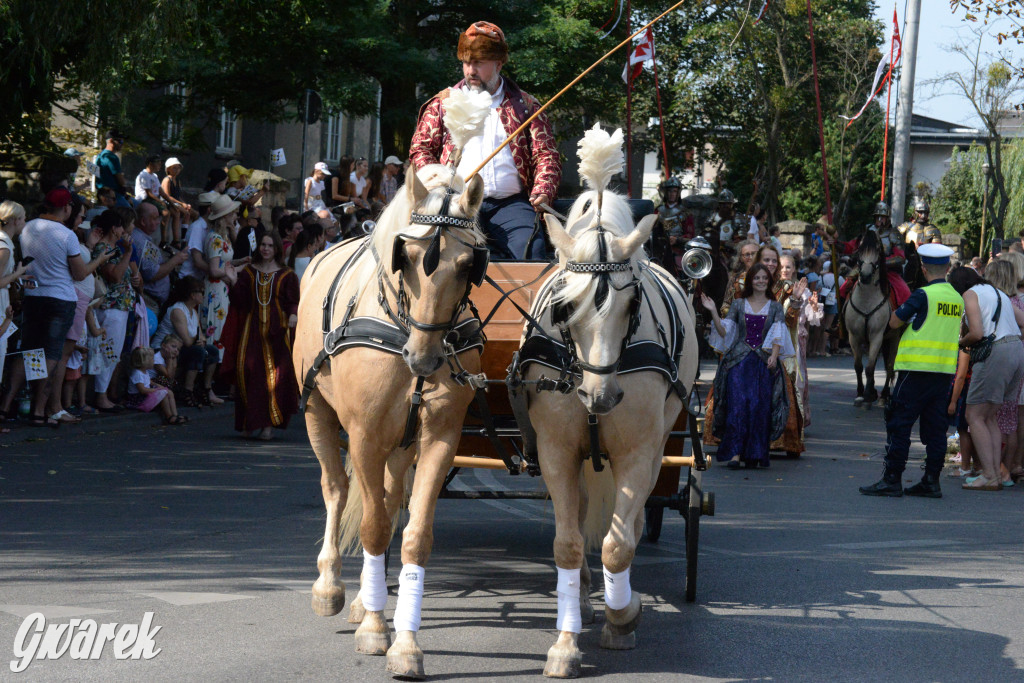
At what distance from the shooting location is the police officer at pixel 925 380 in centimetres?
1053

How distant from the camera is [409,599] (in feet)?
17.1

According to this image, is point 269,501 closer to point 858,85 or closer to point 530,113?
point 530,113

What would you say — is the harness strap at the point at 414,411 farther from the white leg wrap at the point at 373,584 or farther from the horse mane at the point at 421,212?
the white leg wrap at the point at 373,584

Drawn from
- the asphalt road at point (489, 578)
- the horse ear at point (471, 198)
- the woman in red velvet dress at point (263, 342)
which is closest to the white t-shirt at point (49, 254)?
the asphalt road at point (489, 578)

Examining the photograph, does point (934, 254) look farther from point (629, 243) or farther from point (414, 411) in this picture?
point (414, 411)

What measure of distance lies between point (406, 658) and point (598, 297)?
1683 mm

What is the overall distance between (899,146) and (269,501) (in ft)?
65.0

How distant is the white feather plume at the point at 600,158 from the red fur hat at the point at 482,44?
138cm

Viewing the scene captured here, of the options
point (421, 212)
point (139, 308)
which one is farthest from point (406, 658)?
point (139, 308)

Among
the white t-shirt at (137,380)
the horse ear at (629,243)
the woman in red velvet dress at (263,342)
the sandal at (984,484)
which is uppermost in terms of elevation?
the horse ear at (629,243)

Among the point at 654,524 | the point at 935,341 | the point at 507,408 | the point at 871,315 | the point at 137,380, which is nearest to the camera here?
the point at 507,408

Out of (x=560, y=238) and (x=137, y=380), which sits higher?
(x=560, y=238)

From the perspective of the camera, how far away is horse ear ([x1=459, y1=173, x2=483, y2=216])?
5117mm

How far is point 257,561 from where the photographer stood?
7148 millimetres
